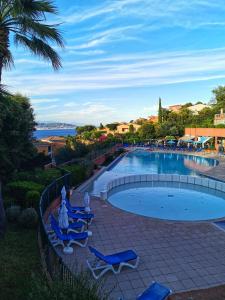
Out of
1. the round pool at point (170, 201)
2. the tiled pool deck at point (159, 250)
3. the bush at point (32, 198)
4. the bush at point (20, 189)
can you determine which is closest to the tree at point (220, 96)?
the round pool at point (170, 201)

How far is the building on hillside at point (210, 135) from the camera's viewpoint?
4303 centimetres

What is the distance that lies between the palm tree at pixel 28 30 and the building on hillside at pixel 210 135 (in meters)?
37.8

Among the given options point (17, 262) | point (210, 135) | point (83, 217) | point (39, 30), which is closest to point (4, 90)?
point (39, 30)

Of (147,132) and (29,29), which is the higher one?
(29,29)

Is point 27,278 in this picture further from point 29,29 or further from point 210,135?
point 210,135

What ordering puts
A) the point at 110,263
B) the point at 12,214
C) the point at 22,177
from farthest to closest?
the point at 22,177 → the point at 12,214 → the point at 110,263

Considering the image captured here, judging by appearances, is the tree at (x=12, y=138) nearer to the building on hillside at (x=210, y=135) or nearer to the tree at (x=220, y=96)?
the building on hillside at (x=210, y=135)

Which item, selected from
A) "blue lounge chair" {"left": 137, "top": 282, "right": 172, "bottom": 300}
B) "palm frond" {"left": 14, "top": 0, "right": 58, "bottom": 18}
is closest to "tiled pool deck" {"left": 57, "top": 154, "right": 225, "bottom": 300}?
"blue lounge chair" {"left": 137, "top": 282, "right": 172, "bottom": 300}

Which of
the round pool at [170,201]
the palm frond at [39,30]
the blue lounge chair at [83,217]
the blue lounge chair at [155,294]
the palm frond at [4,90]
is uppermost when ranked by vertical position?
the palm frond at [39,30]

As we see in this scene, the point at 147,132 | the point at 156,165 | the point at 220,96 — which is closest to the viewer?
the point at 156,165

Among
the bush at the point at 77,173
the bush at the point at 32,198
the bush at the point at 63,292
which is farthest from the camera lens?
the bush at the point at 77,173

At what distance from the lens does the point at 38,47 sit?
894 centimetres

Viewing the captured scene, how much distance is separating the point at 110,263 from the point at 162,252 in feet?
6.98

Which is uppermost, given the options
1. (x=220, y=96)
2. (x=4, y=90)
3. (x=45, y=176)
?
(x=220, y=96)
